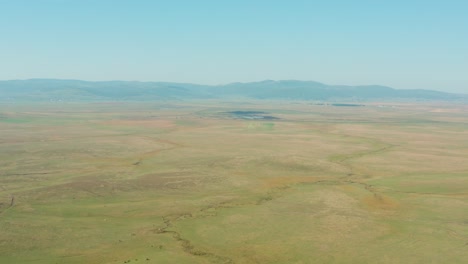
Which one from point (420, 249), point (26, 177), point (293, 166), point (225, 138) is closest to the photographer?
point (420, 249)

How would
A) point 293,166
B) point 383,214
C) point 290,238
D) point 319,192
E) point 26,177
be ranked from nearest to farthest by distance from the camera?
1. point 290,238
2. point 383,214
3. point 319,192
4. point 26,177
5. point 293,166

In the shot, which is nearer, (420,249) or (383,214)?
(420,249)

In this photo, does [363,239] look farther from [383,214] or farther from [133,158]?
[133,158]

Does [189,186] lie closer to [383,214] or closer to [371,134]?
[383,214]

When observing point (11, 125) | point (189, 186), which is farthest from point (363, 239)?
point (11, 125)

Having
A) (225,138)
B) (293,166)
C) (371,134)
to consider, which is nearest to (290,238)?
(293,166)

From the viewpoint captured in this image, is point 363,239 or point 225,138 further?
point 225,138
